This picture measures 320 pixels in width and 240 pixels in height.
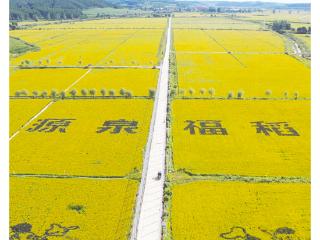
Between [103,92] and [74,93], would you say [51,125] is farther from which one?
[103,92]

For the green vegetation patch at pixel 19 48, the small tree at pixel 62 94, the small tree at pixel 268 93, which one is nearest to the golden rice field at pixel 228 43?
the green vegetation patch at pixel 19 48

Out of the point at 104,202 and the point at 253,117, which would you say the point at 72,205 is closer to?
the point at 104,202

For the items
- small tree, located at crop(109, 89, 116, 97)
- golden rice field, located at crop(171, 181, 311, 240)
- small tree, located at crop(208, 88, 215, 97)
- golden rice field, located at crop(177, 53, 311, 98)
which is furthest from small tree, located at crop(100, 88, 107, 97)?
golden rice field, located at crop(171, 181, 311, 240)

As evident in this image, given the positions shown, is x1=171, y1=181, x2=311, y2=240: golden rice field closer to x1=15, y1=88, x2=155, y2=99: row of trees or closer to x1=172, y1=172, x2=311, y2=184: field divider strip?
x1=172, y1=172, x2=311, y2=184: field divider strip

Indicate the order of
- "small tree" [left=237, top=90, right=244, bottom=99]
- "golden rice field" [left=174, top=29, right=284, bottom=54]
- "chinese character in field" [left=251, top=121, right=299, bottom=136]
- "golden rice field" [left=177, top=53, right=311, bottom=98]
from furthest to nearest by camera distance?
"golden rice field" [left=174, top=29, right=284, bottom=54], "golden rice field" [left=177, top=53, right=311, bottom=98], "small tree" [left=237, top=90, right=244, bottom=99], "chinese character in field" [left=251, top=121, right=299, bottom=136]

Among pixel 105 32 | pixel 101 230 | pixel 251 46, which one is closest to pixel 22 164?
pixel 101 230

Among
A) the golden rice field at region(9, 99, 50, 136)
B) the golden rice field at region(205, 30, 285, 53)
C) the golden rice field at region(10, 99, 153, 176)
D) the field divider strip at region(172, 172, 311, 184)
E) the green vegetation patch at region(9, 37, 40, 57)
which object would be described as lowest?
the field divider strip at region(172, 172, 311, 184)
